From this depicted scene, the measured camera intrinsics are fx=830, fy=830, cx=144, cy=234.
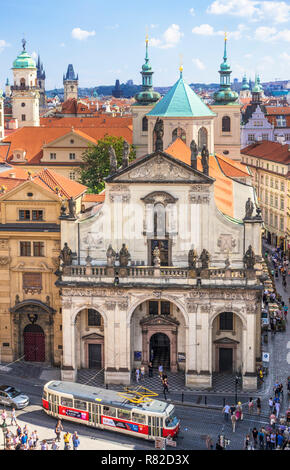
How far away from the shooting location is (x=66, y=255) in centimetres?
5834

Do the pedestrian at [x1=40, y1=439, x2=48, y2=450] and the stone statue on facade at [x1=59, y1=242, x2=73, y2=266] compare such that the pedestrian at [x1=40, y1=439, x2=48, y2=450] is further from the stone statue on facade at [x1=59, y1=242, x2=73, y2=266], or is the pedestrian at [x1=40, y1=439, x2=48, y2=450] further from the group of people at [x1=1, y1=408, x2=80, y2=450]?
the stone statue on facade at [x1=59, y1=242, x2=73, y2=266]

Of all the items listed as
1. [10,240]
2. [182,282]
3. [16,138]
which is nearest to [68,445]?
[182,282]

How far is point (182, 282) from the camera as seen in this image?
57.6 metres

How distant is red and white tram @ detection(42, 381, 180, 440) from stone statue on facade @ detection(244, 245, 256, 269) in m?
12.0

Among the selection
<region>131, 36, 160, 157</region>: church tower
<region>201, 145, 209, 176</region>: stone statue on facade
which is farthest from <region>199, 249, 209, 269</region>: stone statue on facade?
<region>131, 36, 160, 157</region>: church tower

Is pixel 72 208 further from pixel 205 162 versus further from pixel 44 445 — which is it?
pixel 44 445

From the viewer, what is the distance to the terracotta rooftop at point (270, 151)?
361 feet

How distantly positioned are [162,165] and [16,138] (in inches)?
2819

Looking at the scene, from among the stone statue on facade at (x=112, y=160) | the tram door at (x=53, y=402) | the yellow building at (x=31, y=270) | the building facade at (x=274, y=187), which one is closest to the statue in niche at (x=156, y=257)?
the stone statue on facade at (x=112, y=160)

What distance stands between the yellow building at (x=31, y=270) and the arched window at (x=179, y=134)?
2204cm

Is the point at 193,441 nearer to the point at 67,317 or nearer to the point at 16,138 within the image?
the point at 67,317

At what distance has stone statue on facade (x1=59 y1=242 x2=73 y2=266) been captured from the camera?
58250 mm

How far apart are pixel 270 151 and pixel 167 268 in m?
64.5

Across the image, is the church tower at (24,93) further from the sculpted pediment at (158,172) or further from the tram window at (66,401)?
the tram window at (66,401)
